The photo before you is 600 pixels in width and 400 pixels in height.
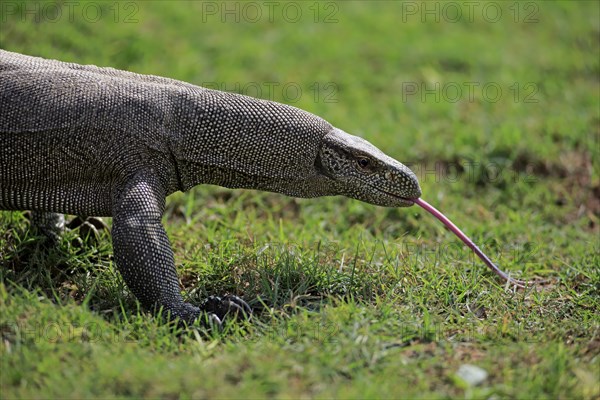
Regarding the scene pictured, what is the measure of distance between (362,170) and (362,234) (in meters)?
1.20

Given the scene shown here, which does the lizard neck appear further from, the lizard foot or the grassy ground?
the lizard foot

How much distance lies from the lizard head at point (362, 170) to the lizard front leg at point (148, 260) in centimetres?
103

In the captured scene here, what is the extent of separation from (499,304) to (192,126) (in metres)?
2.07

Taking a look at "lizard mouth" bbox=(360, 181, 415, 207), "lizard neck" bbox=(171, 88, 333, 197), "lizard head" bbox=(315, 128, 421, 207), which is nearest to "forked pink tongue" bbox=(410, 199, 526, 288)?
"lizard mouth" bbox=(360, 181, 415, 207)

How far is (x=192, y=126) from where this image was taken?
4.73 metres

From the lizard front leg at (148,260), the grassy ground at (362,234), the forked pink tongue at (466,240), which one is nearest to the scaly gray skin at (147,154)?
the lizard front leg at (148,260)

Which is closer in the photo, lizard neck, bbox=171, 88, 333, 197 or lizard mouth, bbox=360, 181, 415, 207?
lizard neck, bbox=171, 88, 333, 197

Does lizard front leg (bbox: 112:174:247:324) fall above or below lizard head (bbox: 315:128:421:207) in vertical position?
below

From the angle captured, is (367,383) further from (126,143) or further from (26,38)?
(26,38)

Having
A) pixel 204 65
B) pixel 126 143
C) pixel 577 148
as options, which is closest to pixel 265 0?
pixel 204 65

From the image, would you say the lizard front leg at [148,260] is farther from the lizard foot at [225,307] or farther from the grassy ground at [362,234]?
the grassy ground at [362,234]

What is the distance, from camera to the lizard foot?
4445 millimetres

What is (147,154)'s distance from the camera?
182 inches

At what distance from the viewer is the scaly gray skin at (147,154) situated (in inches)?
175
